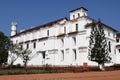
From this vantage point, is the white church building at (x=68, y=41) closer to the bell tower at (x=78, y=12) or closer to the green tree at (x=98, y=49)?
the bell tower at (x=78, y=12)

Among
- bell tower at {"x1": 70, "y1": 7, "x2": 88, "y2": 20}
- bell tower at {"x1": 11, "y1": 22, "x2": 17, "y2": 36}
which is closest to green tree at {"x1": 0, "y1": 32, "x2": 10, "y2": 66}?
bell tower at {"x1": 70, "y1": 7, "x2": 88, "y2": 20}

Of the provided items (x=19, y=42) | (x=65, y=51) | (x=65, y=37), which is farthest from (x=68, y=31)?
(x=19, y=42)

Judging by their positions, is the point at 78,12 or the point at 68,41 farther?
the point at 78,12

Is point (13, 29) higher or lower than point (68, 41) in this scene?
higher

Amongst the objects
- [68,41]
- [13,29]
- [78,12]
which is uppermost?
[78,12]

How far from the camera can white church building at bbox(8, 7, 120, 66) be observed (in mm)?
52062

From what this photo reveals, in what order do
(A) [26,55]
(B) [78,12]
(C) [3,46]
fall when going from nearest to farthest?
(C) [3,46] → (B) [78,12] → (A) [26,55]

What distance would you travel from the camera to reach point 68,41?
5678cm

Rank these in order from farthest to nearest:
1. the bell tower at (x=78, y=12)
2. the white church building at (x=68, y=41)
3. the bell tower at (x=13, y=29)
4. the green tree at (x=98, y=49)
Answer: the bell tower at (x=13, y=29) → the bell tower at (x=78, y=12) → the white church building at (x=68, y=41) → the green tree at (x=98, y=49)

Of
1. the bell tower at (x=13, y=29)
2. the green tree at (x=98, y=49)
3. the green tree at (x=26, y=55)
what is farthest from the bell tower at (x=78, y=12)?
the bell tower at (x=13, y=29)

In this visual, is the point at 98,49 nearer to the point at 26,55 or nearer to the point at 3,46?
the point at 26,55

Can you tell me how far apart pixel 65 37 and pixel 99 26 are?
56.7 ft

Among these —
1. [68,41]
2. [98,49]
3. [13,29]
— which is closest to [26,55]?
[68,41]

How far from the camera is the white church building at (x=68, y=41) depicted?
52.1 m
